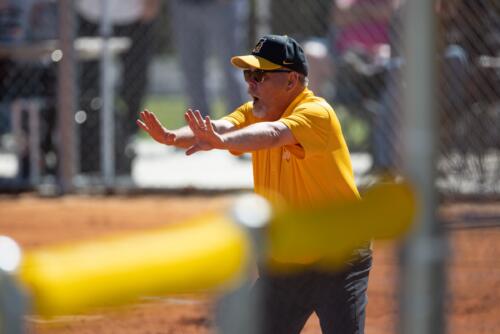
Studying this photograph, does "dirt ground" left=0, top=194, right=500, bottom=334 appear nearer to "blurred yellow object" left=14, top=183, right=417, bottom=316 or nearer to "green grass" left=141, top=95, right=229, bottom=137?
"blurred yellow object" left=14, top=183, right=417, bottom=316

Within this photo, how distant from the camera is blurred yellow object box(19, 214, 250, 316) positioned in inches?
63.5

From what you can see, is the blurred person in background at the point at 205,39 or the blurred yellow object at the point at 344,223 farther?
the blurred person in background at the point at 205,39

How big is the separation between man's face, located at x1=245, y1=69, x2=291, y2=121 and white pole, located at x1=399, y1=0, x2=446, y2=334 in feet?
7.87

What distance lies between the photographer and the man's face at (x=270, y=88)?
427 cm

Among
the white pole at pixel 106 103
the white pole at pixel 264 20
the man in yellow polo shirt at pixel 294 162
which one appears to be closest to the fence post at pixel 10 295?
the man in yellow polo shirt at pixel 294 162

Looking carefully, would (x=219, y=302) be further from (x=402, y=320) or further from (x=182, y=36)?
(x=182, y=36)

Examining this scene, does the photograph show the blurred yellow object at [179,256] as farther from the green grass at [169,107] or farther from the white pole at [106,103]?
the green grass at [169,107]

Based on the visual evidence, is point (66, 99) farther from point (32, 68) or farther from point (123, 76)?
point (123, 76)

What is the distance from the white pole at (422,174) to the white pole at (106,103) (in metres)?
8.95

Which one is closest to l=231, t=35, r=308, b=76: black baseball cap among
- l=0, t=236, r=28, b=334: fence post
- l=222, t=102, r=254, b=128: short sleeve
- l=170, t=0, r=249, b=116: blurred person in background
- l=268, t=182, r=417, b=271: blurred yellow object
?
l=222, t=102, r=254, b=128: short sleeve

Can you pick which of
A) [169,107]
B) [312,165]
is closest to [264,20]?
[312,165]

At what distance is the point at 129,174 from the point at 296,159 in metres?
7.22

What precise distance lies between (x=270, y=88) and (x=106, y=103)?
6.63 meters

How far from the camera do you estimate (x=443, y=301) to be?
189 cm
